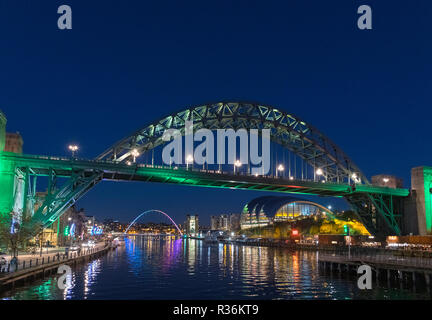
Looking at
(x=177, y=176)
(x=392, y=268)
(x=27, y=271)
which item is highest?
(x=177, y=176)

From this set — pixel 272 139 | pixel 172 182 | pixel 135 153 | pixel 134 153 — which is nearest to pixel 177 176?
pixel 172 182

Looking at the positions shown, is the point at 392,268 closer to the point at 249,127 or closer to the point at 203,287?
the point at 203,287

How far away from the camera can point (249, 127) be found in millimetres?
83688

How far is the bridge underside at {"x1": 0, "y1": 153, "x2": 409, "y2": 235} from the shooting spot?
55656mm

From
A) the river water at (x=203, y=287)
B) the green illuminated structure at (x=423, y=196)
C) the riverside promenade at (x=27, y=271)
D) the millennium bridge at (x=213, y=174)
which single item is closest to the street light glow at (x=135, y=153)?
the millennium bridge at (x=213, y=174)

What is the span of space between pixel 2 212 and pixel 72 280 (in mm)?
15605

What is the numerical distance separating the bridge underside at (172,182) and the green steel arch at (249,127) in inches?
→ 138

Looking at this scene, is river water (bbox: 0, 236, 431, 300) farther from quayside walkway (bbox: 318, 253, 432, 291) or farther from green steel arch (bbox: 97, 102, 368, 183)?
green steel arch (bbox: 97, 102, 368, 183)

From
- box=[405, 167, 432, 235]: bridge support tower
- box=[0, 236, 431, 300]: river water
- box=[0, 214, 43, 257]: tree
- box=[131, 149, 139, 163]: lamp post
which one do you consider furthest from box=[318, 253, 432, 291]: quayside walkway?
box=[405, 167, 432, 235]: bridge support tower

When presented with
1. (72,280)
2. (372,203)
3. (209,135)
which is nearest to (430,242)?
(372,203)

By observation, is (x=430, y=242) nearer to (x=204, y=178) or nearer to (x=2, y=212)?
(x=204, y=178)

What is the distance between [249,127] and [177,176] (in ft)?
67.7

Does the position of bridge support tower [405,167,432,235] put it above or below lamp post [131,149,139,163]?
below
